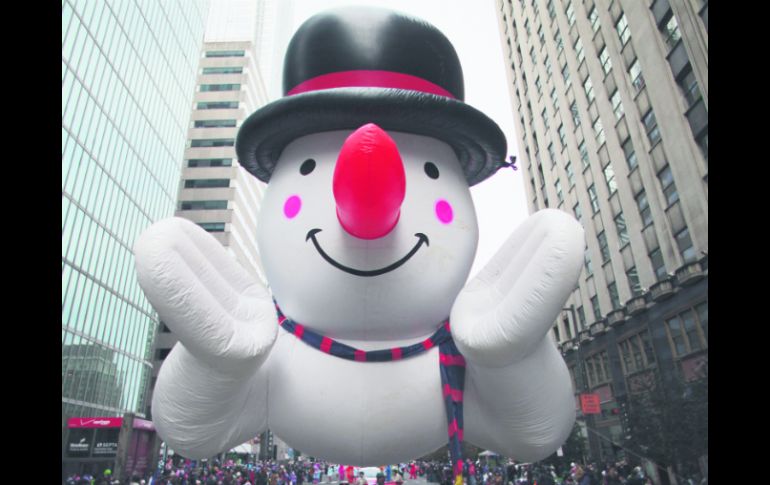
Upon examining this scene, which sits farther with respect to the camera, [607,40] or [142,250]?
[607,40]

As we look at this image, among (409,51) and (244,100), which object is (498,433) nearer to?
(409,51)

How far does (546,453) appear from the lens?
3.63m

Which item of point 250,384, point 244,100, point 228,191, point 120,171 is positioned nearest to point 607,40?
point 250,384

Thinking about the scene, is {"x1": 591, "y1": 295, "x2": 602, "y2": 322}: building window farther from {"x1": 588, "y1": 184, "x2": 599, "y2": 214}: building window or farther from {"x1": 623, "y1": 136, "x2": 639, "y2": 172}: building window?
{"x1": 623, "y1": 136, "x2": 639, "y2": 172}: building window

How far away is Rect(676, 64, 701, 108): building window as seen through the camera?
52.7ft

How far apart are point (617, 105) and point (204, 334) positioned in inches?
902

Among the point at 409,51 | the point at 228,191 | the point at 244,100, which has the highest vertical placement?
the point at 244,100

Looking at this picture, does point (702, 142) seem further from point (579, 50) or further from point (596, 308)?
point (579, 50)

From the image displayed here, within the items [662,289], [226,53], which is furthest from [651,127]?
[226,53]

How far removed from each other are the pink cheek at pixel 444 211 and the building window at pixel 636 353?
18.0 m

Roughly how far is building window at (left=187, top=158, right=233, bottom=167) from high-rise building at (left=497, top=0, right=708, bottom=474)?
30.4 m
